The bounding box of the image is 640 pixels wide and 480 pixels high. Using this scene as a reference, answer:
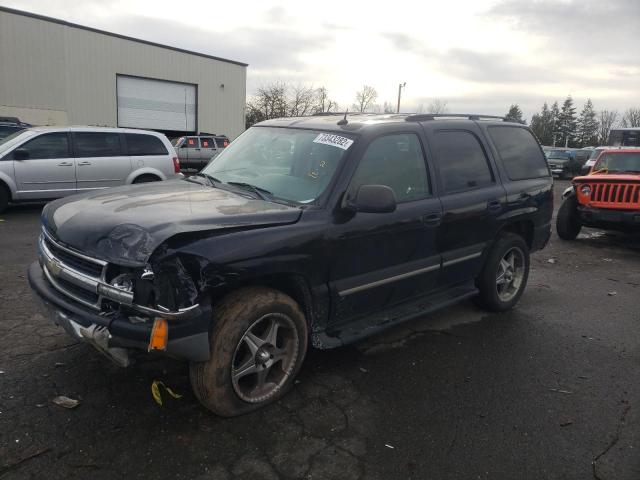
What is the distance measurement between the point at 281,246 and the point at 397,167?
137cm

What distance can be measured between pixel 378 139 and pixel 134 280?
2.07 meters

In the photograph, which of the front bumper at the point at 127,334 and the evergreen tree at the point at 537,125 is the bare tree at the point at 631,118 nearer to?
the evergreen tree at the point at 537,125

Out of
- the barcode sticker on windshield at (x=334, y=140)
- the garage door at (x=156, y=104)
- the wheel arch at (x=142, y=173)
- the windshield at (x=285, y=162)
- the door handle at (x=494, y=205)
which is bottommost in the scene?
the wheel arch at (x=142, y=173)

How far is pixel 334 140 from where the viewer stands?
12.2ft

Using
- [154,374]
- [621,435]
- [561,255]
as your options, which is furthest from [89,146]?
[621,435]

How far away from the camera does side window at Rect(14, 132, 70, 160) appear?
375 inches

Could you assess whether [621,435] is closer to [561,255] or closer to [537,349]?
[537,349]

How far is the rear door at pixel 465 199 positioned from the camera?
13.9 feet

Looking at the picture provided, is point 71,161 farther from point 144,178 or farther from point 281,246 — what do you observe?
point 281,246

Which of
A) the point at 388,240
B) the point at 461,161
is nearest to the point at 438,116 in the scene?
the point at 461,161

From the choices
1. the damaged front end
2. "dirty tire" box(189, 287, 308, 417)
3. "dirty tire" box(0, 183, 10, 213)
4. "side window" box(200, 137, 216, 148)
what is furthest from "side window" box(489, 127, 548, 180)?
"side window" box(200, 137, 216, 148)

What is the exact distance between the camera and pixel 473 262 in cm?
464

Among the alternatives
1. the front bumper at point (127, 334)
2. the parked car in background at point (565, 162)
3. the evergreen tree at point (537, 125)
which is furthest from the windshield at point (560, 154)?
the evergreen tree at point (537, 125)

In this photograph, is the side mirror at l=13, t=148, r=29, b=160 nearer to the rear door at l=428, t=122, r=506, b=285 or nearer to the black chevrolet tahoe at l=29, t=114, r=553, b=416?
the black chevrolet tahoe at l=29, t=114, r=553, b=416
